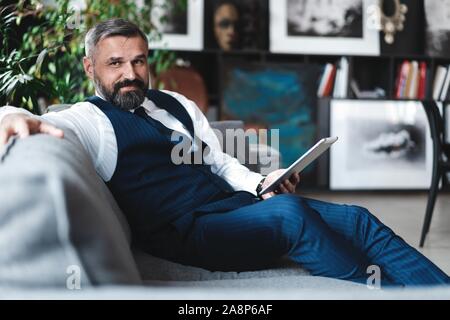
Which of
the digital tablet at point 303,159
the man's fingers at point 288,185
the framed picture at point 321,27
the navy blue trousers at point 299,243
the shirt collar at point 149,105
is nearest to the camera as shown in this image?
the navy blue trousers at point 299,243

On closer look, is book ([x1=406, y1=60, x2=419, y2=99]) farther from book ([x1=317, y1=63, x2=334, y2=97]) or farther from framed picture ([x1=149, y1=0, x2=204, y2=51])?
framed picture ([x1=149, y1=0, x2=204, y2=51])

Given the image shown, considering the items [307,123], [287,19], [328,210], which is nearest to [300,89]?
[307,123]

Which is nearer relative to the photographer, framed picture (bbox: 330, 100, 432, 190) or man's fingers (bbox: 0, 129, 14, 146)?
man's fingers (bbox: 0, 129, 14, 146)

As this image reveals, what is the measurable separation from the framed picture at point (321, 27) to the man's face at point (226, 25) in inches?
14.3

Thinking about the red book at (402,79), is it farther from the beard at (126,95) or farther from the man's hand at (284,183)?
the beard at (126,95)

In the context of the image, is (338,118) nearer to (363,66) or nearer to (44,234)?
(363,66)

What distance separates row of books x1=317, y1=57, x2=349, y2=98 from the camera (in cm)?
495

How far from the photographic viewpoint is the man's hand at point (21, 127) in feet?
3.51

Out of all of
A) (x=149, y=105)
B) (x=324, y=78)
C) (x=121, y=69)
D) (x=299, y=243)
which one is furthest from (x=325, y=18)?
(x=299, y=243)

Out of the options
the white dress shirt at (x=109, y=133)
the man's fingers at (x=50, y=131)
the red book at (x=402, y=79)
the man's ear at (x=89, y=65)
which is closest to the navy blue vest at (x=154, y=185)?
the white dress shirt at (x=109, y=133)

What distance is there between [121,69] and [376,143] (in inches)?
142

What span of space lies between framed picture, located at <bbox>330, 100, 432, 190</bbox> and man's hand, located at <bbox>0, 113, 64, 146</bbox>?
13.0 ft

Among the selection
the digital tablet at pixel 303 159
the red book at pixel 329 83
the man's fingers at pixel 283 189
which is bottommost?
the man's fingers at pixel 283 189

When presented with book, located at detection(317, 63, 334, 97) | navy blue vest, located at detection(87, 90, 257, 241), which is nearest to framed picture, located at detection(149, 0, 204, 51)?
book, located at detection(317, 63, 334, 97)
